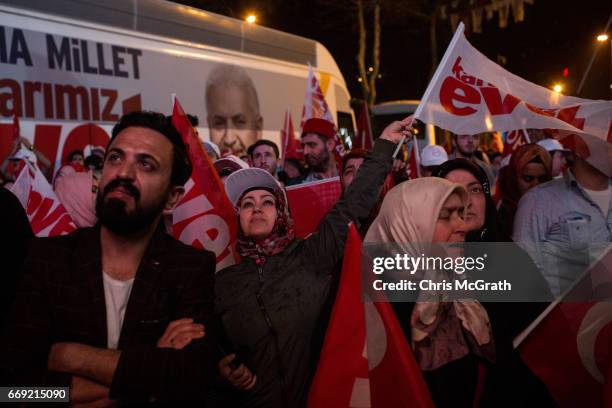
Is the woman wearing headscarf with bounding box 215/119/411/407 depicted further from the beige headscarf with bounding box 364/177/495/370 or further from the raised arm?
the beige headscarf with bounding box 364/177/495/370

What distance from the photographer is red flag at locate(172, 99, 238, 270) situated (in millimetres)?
3449

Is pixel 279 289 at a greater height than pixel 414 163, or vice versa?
pixel 414 163

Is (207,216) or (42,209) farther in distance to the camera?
(42,209)

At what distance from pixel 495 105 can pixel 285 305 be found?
1.87 m

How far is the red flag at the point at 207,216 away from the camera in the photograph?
345cm

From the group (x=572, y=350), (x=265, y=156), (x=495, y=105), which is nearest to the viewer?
(x=572, y=350)

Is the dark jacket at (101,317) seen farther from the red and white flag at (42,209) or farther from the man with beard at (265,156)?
the man with beard at (265,156)

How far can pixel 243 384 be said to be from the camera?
7.57 ft

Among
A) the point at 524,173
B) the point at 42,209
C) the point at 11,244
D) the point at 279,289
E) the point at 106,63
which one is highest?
the point at 106,63

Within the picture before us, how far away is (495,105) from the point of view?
11.4 feet

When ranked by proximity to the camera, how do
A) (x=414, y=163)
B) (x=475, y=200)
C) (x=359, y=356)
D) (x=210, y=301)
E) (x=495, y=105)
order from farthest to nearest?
(x=414, y=163)
(x=495, y=105)
(x=475, y=200)
(x=359, y=356)
(x=210, y=301)

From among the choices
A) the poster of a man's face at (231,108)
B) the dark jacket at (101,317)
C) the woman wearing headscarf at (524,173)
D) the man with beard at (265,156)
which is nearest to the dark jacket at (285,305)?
the dark jacket at (101,317)

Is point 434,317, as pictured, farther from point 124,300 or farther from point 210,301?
→ point 124,300

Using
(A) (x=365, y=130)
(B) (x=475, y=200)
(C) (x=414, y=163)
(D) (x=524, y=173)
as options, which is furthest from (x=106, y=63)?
Answer: (B) (x=475, y=200)
